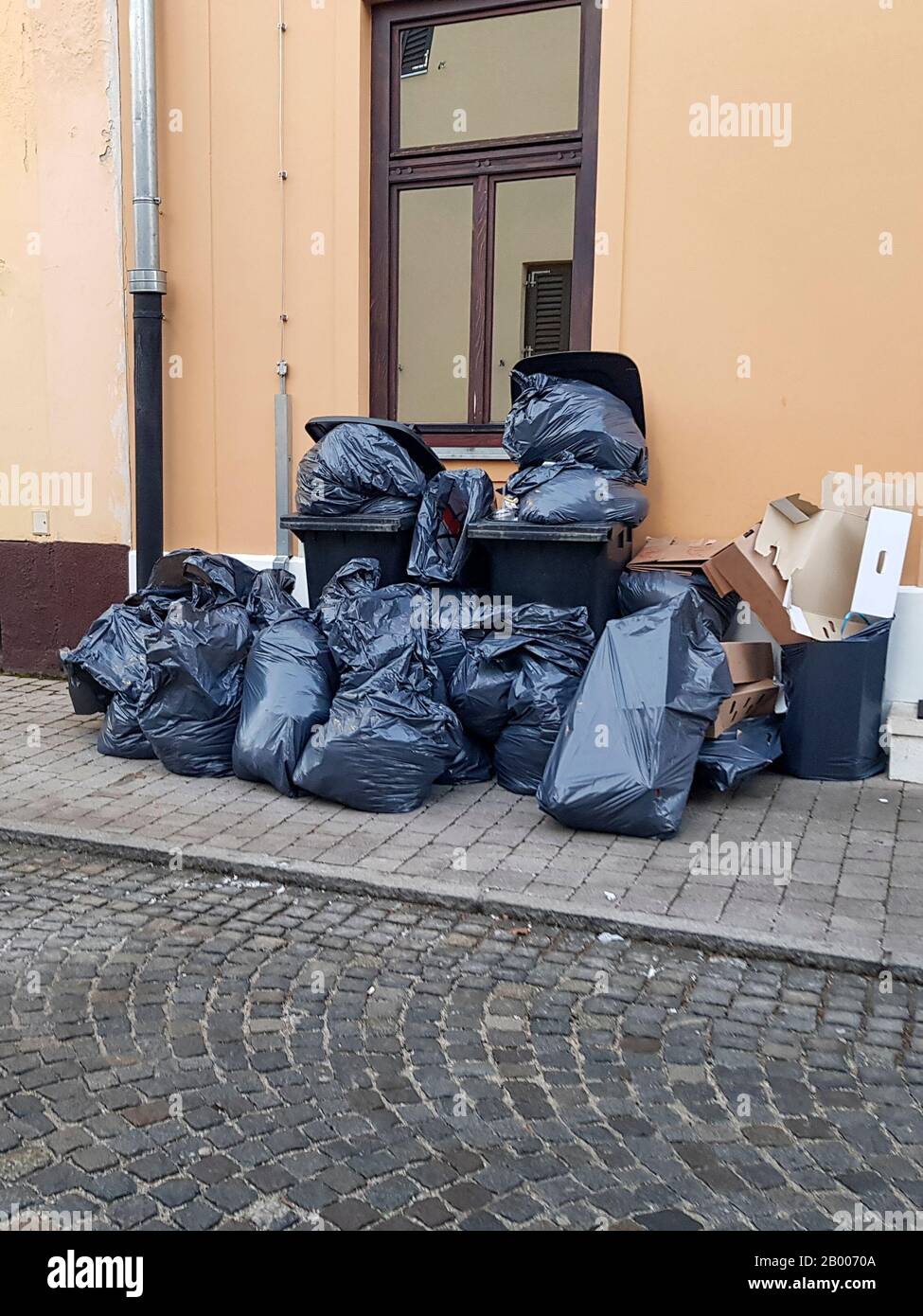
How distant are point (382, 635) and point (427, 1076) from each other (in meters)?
2.67

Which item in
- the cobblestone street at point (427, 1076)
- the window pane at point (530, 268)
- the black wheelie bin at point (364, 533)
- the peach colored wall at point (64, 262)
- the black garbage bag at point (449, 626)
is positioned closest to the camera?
the cobblestone street at point (427, 1076)

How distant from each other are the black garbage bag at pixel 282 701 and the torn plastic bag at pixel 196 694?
0.42 feet

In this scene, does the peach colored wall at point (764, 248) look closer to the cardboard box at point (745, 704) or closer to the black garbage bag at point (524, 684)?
the cardboard box at point (745, 704)

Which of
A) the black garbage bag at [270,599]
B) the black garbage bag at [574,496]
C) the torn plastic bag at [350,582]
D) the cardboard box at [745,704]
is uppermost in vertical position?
the black garbage bag at [574,496]

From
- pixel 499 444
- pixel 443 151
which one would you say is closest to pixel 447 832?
pixel 499 444

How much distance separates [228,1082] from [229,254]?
565 cm

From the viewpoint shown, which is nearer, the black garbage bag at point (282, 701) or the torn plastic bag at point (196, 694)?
the black garbage bag at point (282, 701)

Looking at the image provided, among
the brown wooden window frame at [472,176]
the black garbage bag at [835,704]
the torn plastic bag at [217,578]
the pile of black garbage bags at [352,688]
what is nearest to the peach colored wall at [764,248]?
the brown wooden window frame at [472,176]

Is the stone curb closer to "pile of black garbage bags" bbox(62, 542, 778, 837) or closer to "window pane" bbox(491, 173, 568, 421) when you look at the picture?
"pile of black garbage bags" bbox(62, 542, 778, 837)

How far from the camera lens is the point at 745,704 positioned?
5254 mm

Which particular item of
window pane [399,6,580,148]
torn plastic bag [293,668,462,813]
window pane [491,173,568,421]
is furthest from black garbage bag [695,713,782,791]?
window pane [399,6,580,148]

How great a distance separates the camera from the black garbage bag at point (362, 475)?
228 inches

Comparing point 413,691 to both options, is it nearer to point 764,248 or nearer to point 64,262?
point 764,248

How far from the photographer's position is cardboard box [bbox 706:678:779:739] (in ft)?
16.5
